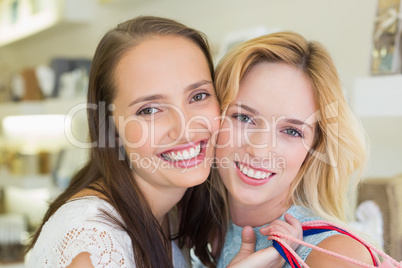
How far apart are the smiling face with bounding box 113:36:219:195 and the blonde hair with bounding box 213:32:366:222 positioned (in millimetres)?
94

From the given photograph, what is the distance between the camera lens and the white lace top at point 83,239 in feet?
3.02

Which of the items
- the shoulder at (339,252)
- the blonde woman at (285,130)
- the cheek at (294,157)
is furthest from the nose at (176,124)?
the shoulder at (339,252)

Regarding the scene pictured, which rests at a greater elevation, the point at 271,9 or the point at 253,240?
the point at 271,9

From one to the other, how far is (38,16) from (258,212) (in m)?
2.91

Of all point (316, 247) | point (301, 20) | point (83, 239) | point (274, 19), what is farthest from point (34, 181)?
point (316, 247)

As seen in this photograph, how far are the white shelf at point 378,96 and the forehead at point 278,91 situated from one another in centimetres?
31

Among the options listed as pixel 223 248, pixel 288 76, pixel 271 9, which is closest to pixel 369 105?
pixel 288 76

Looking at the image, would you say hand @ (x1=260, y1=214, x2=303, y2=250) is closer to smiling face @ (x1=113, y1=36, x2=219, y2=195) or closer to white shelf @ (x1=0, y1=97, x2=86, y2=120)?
smiling face @ (x1=113, y1=36, x2=219, y2=195)

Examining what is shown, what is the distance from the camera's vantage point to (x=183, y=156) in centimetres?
110

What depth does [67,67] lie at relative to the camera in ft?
9.39

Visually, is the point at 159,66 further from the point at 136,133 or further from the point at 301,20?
the point at 301,20

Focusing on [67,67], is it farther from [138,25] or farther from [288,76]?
[288,76]

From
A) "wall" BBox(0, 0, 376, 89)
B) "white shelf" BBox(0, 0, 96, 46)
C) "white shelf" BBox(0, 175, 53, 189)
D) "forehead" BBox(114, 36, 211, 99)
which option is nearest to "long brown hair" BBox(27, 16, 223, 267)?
"forehead" BBox(114, 36, 211, 99)

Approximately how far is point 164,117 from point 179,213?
437 millimetres
